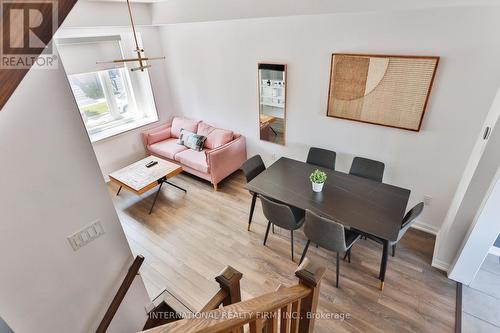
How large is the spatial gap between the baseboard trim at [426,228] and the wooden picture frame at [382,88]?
1316 mm

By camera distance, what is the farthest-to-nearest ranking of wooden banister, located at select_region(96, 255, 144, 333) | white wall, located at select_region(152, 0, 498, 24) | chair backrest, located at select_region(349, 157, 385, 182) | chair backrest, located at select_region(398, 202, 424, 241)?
chair backrest, located at select_region(349, 157, 385, 182)
chair backrest, located at select_region(398, 202, 424, 241)
white wall, located at select_region(152, 0, 498, 24)
wooden banister, located at select_region(96, 255, 144, 333)

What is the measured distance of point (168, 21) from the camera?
11.7 feet

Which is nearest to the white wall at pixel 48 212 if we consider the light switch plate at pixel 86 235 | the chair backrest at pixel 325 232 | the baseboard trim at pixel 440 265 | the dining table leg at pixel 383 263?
the light switch plate at pixel 86 235

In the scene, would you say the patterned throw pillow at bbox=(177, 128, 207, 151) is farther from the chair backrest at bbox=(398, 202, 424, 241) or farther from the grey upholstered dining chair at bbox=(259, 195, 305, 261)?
the chair backrest at bbox=(398, 202, 424, 241)

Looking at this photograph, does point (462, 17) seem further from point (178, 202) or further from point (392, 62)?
point (178, 202)

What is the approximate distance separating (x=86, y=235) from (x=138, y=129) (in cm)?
395

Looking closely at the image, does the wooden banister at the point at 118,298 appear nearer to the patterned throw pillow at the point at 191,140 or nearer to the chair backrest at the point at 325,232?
the chair backrest at the point at 325,232

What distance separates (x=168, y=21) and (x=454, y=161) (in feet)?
13.5

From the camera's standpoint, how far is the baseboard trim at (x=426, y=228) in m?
3.30

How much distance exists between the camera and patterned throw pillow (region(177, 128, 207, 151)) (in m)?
4.82

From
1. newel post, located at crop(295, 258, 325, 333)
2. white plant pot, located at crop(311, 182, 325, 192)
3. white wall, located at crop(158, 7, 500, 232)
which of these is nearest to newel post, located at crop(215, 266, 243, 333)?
newel post, located at crop(295, 258, 325, 333)

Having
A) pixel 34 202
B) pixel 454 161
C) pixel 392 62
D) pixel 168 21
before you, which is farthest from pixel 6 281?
pixel 454 161

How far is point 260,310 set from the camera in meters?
0.97

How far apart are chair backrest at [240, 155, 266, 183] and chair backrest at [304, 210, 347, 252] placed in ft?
3.67
